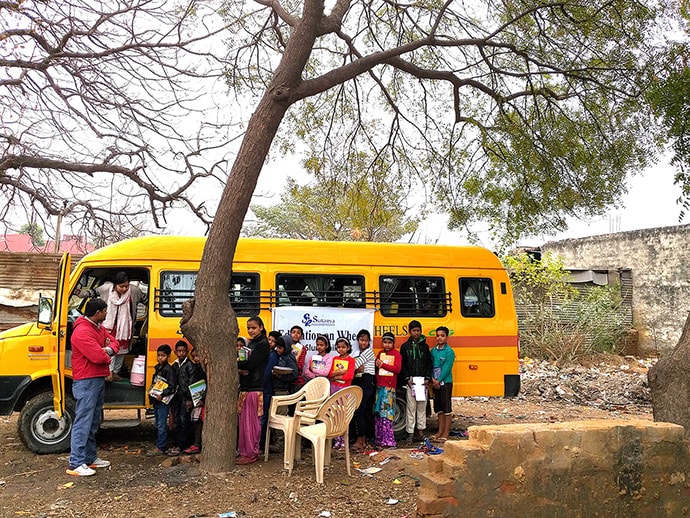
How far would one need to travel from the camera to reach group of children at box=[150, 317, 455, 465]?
732cm

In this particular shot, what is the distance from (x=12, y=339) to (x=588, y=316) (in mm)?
13331

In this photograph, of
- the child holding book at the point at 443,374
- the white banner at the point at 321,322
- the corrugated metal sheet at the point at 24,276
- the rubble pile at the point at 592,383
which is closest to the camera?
the white banner at the point at 321,322

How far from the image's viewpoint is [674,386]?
549 cm

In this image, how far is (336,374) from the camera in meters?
7.65

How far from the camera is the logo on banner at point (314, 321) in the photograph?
8.23m

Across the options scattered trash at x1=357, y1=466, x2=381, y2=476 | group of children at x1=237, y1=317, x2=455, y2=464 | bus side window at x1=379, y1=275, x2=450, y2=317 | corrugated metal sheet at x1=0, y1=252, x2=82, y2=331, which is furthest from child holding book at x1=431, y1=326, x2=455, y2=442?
corrugated metal sheet at x1=0, y1=252, x2=82, y2=331

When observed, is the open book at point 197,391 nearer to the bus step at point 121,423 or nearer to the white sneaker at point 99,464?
the bus step at point 121,423

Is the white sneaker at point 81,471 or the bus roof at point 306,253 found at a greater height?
the bus roof at point 306,253

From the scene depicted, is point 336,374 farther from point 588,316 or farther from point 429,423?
point 588,316

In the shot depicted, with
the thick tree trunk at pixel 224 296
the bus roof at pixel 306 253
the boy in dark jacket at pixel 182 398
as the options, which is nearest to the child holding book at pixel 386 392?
the bus roof at pixel 306 253

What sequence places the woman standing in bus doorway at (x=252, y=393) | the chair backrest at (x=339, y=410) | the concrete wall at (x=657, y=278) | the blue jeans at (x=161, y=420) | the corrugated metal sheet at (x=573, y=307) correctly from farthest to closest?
1. the concrete wall at (x=657, y=278)
2. the corrugated metal sheet at (x=573, y=307)
3. the blue jeans at (x=161, y=420)
4. the woman standing in bus doorway at (x=252, y=393)
5. the chair backrest at (x=339, y=410)

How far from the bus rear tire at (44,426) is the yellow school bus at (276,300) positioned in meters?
0.01

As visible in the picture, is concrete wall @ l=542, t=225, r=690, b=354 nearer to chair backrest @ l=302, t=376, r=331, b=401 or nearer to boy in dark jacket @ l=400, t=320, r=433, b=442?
boy in dark jacket @ l=400, t=320, r=433, b=442

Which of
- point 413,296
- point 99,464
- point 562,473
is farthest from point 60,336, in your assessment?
point 562,473
